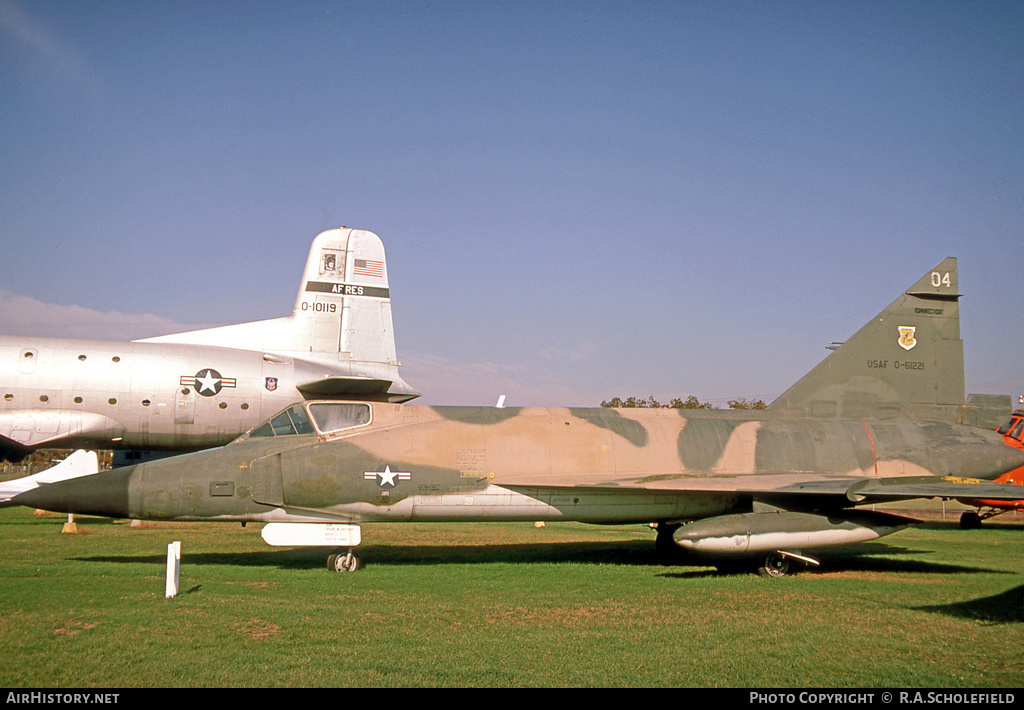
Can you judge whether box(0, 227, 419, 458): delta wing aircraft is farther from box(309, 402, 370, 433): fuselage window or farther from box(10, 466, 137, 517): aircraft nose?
box(10, 466, 137, 517): aircraft nose

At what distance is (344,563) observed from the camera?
39.7 ft

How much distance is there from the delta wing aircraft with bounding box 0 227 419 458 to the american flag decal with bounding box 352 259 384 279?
3cm

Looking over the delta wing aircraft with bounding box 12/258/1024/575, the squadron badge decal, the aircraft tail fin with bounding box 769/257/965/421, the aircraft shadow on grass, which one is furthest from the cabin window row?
the squadron badge decal

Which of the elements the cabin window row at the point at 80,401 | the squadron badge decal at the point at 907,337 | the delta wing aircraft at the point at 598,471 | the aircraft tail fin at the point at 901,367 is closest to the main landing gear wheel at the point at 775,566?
the delta wing aircraft at the point at 598,471

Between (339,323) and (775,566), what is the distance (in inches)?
602

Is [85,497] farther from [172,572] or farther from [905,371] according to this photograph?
[905,371]

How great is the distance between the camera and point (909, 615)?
28.5 ft

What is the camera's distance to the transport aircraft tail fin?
590 inches

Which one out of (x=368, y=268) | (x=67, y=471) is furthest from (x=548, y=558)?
(x=67, y=471)

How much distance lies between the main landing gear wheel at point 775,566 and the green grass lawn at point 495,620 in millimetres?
317
